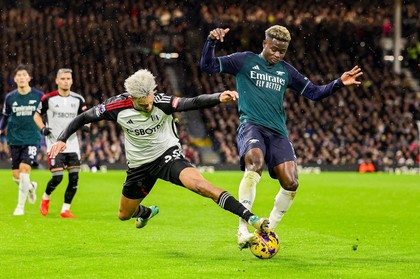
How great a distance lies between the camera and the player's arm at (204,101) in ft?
27.0

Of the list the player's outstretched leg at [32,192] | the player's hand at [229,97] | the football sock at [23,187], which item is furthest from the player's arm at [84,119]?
the player's outstretched leg at [32,192]

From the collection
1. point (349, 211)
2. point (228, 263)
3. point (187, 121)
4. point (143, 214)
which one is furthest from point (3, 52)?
point (228, 263)

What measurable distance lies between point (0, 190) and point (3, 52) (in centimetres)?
2119

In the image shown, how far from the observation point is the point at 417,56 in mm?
44625

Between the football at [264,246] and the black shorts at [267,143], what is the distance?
3.91 ft

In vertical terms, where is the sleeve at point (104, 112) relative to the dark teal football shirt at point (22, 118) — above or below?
above

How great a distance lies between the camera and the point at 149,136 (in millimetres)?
9477

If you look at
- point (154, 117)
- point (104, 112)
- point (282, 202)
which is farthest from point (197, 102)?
point (282, 202)

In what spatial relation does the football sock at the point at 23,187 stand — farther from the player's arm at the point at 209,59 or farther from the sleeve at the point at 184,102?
the sleeve at the point at 184,102

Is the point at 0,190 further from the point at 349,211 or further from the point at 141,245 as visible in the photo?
the point at 141,245

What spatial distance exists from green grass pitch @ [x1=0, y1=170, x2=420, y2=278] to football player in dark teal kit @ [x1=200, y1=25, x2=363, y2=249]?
0.88 meters

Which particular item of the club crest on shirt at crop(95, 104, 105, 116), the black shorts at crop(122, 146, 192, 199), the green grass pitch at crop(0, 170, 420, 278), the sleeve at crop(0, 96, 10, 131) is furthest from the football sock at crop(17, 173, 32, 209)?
the club crest on shirt at crop(95, 104, 105, 116)

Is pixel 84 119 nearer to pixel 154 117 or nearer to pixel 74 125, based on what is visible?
pixel 74 125

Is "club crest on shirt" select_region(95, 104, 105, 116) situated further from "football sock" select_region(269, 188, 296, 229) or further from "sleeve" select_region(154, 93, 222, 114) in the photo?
"football sock" select_region(269, 188, 296, 229)
